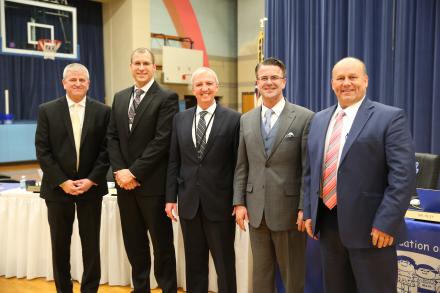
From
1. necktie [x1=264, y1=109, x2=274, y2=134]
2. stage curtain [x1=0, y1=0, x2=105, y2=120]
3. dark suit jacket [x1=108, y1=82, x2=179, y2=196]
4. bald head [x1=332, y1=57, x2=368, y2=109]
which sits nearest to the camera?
bald head [x1=332, y1=57, x2=368, y2=109]

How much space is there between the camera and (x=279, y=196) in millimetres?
2137

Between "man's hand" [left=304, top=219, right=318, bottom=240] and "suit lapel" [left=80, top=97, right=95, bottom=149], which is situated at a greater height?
"suit lapel" [left=80, top=97, right=95, bottom=149]

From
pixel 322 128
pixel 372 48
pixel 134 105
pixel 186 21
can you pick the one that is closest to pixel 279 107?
pixel 322 128

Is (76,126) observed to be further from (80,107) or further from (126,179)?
(126,179)

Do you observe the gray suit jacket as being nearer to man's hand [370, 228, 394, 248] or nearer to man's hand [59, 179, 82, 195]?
man's hand [370, 228, 394, 248]

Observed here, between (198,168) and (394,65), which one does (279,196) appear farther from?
(394,65)

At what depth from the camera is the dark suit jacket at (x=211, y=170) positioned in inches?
92.9

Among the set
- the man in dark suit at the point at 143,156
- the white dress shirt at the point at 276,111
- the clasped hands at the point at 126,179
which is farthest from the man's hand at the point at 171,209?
the white dress shirt at the point at 276,111

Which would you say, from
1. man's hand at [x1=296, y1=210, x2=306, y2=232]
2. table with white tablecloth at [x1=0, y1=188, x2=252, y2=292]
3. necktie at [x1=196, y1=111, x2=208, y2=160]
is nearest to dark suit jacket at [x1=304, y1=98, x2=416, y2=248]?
man's hand at [x1=296, y1=210, x2=306, y2=232]

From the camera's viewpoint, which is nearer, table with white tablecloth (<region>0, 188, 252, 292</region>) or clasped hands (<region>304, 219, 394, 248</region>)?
clasped hands (<region>304, 219, 394, 248</region>)

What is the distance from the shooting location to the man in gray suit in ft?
7.01

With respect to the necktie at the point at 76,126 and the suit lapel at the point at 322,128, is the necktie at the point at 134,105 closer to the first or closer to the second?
the necktie at the point at 76,126

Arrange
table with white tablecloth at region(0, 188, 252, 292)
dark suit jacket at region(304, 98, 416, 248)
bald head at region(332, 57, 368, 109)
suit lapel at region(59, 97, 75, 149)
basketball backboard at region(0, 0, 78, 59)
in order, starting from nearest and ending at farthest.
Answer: dark suit jacket at region(304, 98, 416, 248), bald head at region(332, 57, 368, 109), suit lapel at region(59, 97, 75, 149), table with white tablecloth at region(0, 188, 252, 292), basketball backboard at region(0, 0, 78, 59)

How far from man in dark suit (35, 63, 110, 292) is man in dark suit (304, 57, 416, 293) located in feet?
4.72
